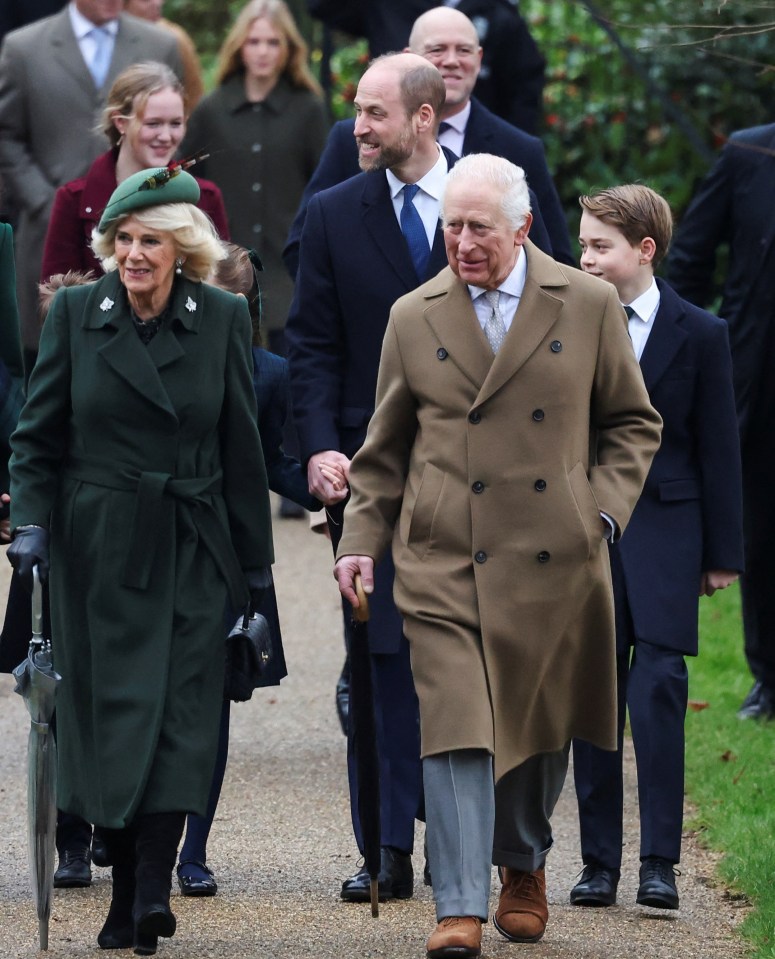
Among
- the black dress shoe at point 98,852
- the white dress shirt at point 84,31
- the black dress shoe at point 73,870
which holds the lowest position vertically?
the black dress shoe at point 73,870

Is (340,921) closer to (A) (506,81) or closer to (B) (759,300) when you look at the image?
(B) (759,300)

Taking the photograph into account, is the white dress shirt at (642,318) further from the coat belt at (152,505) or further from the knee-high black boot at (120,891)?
the knee-high black boot at (120,891)

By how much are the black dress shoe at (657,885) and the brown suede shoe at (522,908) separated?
1.30 ft

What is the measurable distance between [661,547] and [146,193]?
5.59 feet

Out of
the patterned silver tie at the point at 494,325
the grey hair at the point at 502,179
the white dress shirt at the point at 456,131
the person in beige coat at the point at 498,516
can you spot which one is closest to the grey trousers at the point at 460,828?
the person in beige coat at the point at 498,516

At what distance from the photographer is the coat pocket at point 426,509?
220 inches

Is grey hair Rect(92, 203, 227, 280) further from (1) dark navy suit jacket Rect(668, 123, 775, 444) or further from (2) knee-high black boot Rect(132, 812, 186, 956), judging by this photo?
(1) dark navy suit jacket Rect(668, 123, 775, 444)

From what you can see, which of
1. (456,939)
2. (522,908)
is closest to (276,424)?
(522,908)

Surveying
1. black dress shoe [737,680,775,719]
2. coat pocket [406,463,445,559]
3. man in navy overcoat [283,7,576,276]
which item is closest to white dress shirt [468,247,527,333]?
coat pocket [406,463,445,559]

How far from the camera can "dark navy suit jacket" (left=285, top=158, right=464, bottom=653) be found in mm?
6594

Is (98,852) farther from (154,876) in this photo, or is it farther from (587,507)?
(587,507)

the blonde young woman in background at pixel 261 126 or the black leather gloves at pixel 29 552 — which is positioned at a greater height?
the blonde young woman in background at pixel 261 126

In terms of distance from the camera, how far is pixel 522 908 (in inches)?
227

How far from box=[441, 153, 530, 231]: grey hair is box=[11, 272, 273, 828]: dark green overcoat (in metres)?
0.73
